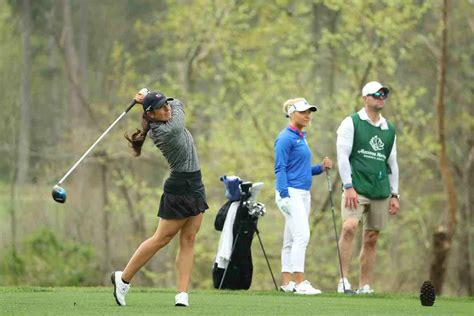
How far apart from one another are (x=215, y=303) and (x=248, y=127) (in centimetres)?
1775

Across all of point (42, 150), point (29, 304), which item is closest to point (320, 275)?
point (42, 150)

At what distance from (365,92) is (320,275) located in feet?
53.2

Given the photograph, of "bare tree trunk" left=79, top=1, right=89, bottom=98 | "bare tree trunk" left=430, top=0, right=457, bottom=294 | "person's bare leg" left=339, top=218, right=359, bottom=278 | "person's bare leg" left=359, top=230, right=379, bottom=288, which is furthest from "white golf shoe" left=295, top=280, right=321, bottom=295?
"bare tree trunk" left=79, top=1, right=89, bottom=98

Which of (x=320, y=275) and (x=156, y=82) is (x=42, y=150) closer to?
A: (x=156, y=82)

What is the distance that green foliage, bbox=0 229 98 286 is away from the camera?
96.4 ft

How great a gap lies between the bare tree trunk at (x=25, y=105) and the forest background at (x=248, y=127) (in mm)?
87

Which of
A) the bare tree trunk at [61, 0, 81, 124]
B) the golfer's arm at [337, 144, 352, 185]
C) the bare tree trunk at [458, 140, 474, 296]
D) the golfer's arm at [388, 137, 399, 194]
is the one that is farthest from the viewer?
the bare tree trunk at [61, 0, 81, 124]

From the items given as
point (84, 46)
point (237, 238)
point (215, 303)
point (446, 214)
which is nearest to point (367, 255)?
point (237, 238)

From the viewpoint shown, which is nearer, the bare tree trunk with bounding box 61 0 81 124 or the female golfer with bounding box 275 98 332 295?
the female golfer with bounding box 275 98 332 295

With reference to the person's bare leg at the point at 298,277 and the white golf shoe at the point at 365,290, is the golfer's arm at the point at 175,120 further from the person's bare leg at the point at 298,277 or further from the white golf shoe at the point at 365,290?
the white golf shoe at the point at 365,290

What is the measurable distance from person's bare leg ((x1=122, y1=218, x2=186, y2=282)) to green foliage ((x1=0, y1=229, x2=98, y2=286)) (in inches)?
684

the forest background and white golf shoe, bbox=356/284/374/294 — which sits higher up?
the forest background

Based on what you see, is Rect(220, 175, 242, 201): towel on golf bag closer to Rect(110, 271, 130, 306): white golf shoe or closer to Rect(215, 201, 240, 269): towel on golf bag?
Rect(215, 201, 240, 269): towel on golf bag

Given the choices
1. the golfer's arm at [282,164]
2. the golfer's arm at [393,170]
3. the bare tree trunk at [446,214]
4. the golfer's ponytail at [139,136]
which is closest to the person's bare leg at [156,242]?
the golfer's ponytail at [139,136]
